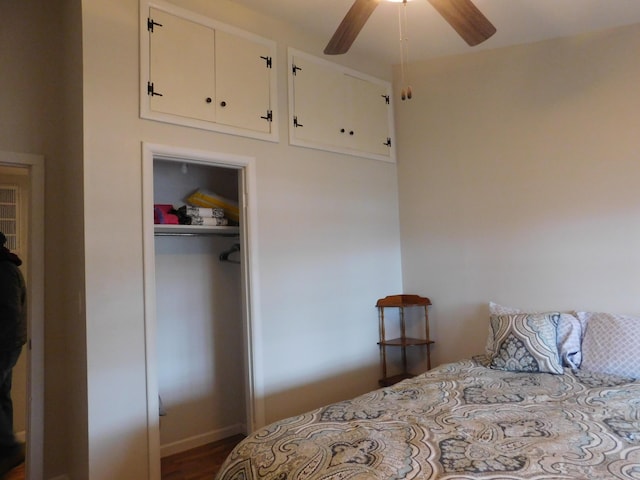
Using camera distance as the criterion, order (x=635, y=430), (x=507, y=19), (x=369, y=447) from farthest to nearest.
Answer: (x=507, y=19) < (x=635, y=430) < (x=369, y=447)

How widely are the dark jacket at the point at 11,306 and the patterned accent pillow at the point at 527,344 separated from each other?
122 inches

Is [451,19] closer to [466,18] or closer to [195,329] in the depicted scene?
[466,18]

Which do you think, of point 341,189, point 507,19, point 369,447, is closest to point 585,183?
point 507,19

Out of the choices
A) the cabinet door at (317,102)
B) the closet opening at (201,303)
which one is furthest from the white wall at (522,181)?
the closet opening at (201,303)

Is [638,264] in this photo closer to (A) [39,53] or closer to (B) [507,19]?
(B) [507,19]

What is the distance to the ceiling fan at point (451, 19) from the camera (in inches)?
70.6

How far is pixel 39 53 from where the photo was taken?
2662 mm

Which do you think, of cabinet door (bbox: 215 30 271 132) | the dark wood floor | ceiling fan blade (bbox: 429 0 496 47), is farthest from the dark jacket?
ceiling fan blade (bbox: 429 0 496 47)

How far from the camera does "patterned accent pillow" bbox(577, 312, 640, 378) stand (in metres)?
2.28

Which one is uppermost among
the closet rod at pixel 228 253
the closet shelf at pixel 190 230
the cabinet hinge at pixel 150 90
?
the cabinet hinge at pixel 150 90

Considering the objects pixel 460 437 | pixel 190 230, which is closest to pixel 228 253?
pixel 190 230

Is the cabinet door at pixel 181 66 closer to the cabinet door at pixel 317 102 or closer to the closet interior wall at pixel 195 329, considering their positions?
the closet interior wall at pixel 195 329

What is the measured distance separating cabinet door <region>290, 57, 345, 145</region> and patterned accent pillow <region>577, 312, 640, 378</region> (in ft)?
6.94

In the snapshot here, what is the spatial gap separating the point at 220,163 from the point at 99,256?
2.93ft
